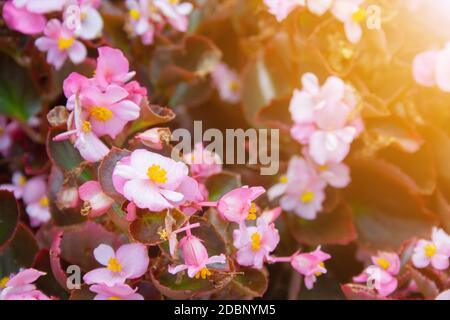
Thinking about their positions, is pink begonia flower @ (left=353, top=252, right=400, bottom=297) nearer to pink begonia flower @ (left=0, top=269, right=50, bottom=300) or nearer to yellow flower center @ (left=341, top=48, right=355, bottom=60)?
yellow flower center @ (left=341, top=48, right=355, bottom=60)

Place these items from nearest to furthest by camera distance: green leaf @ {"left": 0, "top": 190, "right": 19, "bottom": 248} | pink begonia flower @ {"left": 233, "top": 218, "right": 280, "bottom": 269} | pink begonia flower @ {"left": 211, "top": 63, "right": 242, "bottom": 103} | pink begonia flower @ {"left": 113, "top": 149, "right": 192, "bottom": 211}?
pink begonia flower @ {"left": 113, "top": 149, "right": 192, "bottom": 211} < pink begonia flower @ {"left": 233, "top": 218, "right": 280, "bottom": 269} < green leaf @ {"left": 0, "top": 190, "right": 19, "bottom": 248} < pink begonia flower @ {"left": 211, "top": 63, "right": 242, "bottom": 103}

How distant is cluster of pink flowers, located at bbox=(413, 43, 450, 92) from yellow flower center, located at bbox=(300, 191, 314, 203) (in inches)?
8.7

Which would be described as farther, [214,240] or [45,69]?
[45,69]

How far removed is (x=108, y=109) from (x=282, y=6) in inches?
11.9

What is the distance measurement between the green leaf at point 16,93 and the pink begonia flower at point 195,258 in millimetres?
476

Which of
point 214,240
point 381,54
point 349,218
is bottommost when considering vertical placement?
point 349,218

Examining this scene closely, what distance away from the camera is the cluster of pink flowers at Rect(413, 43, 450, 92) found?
0.96 m

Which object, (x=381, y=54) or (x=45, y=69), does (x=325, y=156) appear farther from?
(x=45, y=69)

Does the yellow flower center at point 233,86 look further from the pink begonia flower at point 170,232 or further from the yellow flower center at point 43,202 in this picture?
the pink begonia flower at point 170,232

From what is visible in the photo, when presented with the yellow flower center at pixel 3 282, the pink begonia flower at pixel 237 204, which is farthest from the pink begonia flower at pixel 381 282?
the yellow flower center at pixel 3 282

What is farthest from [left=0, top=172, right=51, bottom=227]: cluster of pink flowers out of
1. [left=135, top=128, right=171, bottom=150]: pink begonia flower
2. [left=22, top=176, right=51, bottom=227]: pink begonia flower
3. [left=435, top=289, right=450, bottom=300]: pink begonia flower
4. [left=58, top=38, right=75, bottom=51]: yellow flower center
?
[left=435, top=289, right=450, bottom=300]: pink begonia flower
